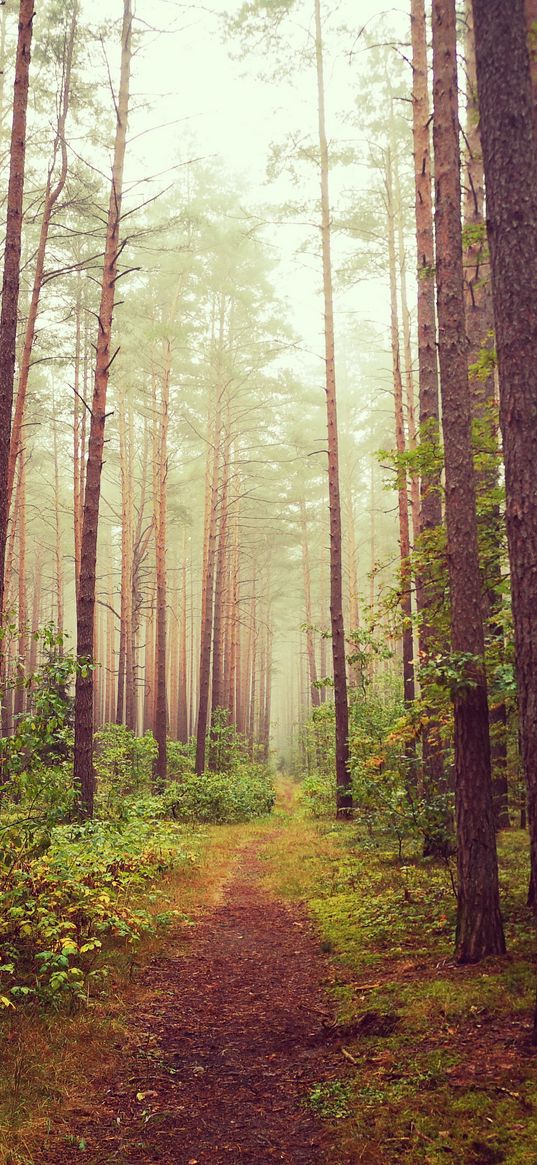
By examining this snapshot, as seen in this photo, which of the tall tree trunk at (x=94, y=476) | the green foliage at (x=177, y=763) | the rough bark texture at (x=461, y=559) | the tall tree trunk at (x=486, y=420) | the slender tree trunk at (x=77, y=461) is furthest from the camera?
the green foliage at (x=177, y=763)

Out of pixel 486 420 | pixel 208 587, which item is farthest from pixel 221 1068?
pixel 208 587

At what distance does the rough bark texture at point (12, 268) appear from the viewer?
7816 mm

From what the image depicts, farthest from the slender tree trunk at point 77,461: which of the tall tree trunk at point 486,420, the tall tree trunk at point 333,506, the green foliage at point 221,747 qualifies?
the tall tree trunk at point 486,420

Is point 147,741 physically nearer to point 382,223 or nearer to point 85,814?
point 85,814

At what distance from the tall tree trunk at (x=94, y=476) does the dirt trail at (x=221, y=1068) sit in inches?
140

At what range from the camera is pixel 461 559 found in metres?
5.66

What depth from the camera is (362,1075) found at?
381 centimetres

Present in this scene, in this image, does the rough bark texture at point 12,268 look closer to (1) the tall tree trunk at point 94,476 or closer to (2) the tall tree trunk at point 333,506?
(1) the tall tree trunk at point 94,476

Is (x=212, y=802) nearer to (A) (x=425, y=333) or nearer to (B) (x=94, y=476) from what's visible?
(B) (x=94, y=476)

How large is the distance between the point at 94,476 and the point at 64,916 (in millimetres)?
6505

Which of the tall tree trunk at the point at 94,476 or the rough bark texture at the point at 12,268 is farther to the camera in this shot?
the tall tree trunk at the point at 94,476

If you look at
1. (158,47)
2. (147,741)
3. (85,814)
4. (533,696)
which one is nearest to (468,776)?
(533,696)

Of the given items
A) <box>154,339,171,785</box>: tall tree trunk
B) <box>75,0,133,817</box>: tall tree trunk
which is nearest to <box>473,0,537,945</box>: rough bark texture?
<box>75,0,133,817</box>: tall tree trunk

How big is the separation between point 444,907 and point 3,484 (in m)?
6.77
